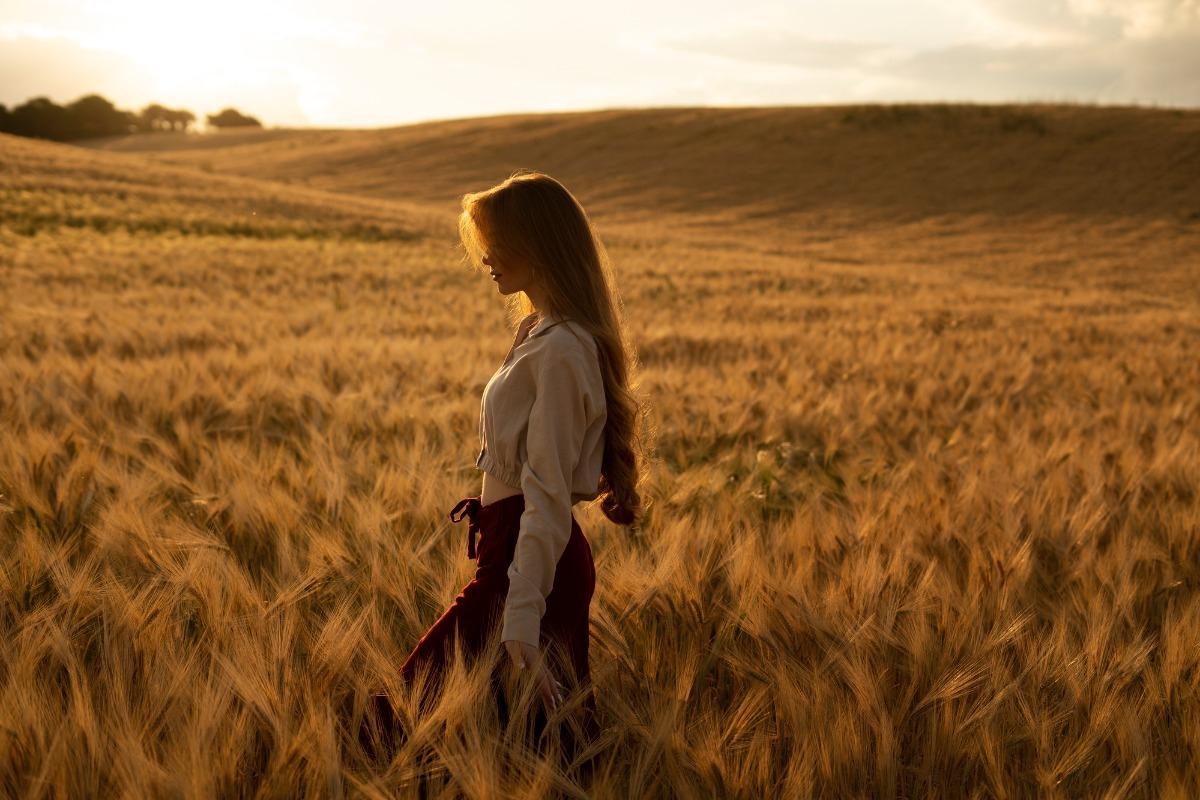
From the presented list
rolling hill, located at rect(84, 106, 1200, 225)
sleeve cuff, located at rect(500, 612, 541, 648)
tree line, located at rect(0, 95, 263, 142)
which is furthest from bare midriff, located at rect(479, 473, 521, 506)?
tree line, located at rect(0, 95, 263, 142)

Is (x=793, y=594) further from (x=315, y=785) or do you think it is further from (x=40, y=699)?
(x=40, y=699)

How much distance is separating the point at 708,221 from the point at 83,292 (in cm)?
2480

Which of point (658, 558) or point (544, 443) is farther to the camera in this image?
point (658, 558)

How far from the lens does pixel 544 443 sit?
1.47 metres

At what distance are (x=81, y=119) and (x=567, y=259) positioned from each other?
276 feet

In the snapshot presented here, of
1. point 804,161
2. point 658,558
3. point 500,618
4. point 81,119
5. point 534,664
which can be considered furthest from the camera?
point 81,119

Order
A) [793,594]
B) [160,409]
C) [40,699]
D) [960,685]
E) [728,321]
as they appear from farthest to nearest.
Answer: [728,321] < [160,409] < [793,594] < [960,685] < [40,699]

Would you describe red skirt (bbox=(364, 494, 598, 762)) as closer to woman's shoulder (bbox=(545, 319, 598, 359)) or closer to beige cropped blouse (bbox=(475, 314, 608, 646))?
beige cropped blouse (bbox=(475, 314, 608, 646))

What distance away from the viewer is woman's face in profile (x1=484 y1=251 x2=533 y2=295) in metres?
1.65

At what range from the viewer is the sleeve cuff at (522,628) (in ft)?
4.71

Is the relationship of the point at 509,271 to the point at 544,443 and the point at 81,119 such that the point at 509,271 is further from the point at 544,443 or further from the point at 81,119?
the point at 81,119

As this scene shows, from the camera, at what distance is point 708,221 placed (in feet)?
102

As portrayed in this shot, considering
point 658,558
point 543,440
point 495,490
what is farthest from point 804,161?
point 543,440

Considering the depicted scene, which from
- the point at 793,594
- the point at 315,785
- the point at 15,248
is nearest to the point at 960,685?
the point at 793,594
